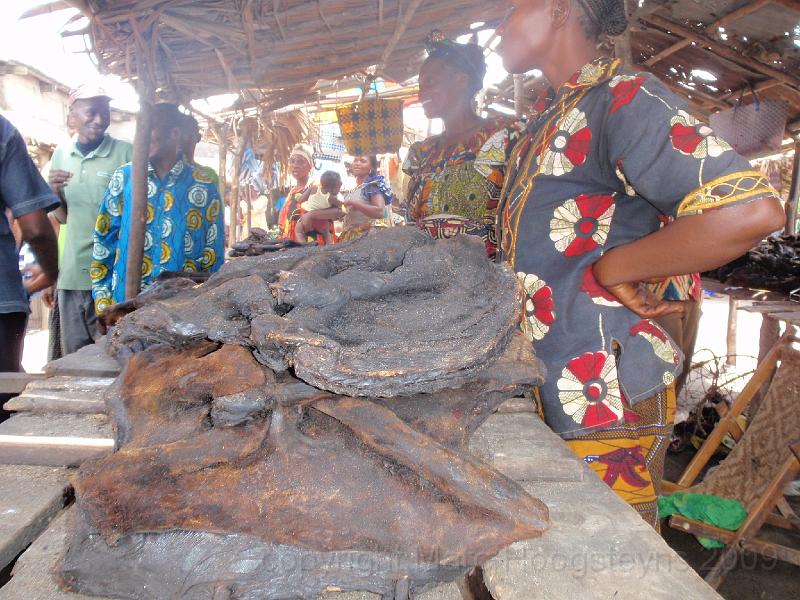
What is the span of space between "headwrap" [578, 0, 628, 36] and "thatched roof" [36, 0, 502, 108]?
1.11 m

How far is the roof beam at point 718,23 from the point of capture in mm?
2850

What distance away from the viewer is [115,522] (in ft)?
2.46

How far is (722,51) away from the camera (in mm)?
3449

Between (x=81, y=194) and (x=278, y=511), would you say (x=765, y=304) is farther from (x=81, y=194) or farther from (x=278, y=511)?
(x=81, y=194)

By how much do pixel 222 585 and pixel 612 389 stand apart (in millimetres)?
965

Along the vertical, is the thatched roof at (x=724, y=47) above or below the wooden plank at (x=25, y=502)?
above

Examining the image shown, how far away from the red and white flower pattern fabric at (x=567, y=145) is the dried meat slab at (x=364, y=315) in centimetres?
32

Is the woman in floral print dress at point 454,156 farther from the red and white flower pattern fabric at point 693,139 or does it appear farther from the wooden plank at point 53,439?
the wooden plank at point 53,439

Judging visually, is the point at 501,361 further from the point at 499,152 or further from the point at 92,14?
the point at 92,14

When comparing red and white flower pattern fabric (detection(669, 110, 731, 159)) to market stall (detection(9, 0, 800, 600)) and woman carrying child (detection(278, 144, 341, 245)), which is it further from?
woman carrying child (detection(278, 144, 341, 245))

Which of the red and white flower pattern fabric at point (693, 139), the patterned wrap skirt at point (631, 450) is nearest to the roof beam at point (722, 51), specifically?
the red and white flower pattern fabric at point (693, 139)

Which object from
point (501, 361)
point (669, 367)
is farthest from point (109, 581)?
point (669, 367)

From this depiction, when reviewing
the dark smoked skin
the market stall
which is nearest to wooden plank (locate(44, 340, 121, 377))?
the market stall

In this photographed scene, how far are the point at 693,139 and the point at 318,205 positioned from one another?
4352mm
